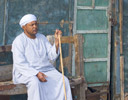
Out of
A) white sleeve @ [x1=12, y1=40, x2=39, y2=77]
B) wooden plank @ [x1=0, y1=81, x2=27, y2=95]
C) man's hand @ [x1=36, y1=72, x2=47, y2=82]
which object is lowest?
wooden plank @ [x1=0, y1=81, x2=27, y2=95]

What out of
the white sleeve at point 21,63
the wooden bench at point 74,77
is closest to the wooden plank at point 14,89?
the wooden bench at point 74,77

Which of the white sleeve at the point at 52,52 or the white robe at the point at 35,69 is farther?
the white sleeve at the point at 52,52

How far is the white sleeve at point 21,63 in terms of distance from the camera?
389 cm

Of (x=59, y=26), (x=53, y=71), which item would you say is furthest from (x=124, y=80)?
(x=53, y=71)

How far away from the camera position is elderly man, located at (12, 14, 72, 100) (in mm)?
3822

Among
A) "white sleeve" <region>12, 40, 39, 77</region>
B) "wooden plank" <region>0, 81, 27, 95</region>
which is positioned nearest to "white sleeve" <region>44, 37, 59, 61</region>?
"white sleeve" <region>12, 40, 39, 77</region>

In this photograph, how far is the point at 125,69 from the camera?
6562mm

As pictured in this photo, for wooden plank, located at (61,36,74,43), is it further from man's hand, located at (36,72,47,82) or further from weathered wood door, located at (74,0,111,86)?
weathered wood door, located at (74,0,111,86)

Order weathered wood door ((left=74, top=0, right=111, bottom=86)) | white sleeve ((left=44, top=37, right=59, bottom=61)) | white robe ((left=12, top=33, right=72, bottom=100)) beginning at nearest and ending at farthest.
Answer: white robe ((left=12, top=33, right=72, bottom=100))
white sleeve ((left=44, top=37, right=59, bottom=61))
weathered wood door ((left=74, top=0, right=111, bottom=86))

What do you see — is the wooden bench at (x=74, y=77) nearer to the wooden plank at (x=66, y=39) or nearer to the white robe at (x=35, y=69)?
the wooden plank at (x=66, y=39)

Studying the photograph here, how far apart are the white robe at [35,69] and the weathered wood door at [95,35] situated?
1937 millimetres

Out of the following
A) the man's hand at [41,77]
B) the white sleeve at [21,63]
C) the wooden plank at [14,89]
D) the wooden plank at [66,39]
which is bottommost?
the wooden plank at [14,89]

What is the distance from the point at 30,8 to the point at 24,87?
7.61 feet

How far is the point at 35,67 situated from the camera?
411 cm
